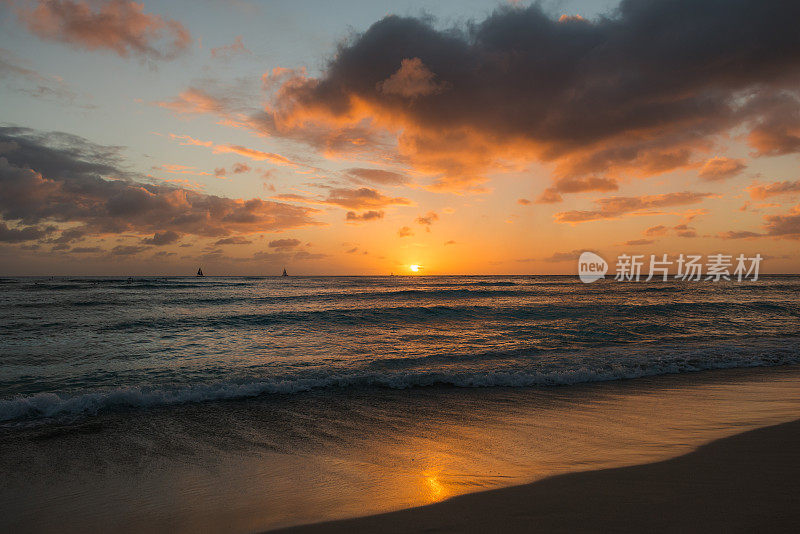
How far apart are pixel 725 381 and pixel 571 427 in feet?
20.6

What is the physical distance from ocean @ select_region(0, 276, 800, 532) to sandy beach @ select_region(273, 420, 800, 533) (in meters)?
0.29

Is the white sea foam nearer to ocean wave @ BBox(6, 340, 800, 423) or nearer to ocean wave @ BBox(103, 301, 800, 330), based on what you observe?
ocean wave @ BBox(6, 340, 800, 423)

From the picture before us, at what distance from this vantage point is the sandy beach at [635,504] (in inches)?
139

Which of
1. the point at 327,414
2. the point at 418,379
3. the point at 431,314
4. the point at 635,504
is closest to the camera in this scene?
the point at 635,504

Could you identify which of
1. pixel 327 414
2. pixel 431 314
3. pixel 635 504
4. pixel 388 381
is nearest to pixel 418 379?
pixel 388 381

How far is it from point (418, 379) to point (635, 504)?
640 cm

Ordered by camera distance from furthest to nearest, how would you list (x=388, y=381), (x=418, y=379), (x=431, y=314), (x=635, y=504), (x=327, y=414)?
(x=431, y=314), (x=418, y=379), (x=388, y=381), (x=327, y=414), (x=635, y=504)

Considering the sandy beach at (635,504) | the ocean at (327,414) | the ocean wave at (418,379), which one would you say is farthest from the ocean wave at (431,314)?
the sandy beach at (635,504)

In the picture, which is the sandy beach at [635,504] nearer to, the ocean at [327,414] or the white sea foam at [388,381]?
→ the ocean at [327,414]

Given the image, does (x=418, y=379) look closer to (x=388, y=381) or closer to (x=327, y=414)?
(x=388, y=381)

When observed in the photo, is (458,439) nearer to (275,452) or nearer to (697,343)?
(275,452)

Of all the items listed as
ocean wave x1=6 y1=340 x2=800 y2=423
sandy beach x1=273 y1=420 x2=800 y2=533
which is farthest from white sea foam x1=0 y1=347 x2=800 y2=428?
sandy beach x1=273 y1=420 x2=800 y2=533

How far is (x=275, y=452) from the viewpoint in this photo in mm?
5656

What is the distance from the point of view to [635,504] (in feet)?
12.7
